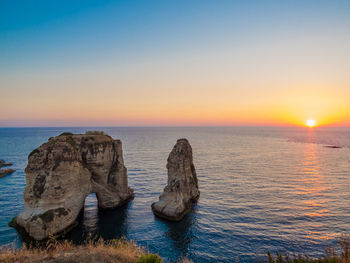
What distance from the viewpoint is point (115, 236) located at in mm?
25297

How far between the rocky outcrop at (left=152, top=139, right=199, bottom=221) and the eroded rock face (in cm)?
800

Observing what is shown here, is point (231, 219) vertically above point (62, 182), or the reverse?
point (62, 182)

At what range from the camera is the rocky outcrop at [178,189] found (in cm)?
2975

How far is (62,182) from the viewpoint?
25766 mm

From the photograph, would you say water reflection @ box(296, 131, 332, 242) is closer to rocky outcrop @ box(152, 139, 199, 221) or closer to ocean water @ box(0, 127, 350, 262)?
ocean water @ box(0, 127, 350, 262)

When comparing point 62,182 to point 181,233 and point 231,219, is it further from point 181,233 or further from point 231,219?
point 231,219

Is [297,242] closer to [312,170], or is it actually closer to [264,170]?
[264,170]

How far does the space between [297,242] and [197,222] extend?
450 inches

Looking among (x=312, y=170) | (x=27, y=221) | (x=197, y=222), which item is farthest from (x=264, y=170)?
(x=27, y=221)

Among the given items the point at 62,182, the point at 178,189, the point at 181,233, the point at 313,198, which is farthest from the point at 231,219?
the point at 62,182

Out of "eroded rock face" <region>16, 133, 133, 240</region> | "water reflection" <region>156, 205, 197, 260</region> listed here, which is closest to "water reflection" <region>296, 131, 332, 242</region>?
"water reflection" <region>156, 205, 197, 260</region>

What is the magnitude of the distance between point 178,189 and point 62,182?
1530 cm

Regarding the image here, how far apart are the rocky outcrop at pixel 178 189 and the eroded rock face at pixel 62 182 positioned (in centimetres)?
800

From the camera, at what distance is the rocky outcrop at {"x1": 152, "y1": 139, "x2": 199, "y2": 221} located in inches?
1171
